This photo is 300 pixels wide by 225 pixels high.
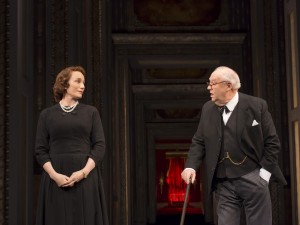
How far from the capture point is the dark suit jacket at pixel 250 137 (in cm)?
418

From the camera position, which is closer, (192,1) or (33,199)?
(33,199)

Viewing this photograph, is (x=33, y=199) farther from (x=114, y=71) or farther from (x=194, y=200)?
(x=194, y=200)

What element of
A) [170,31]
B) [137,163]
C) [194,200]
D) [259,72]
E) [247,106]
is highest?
[170,31]

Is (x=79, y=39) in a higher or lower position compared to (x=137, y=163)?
higher

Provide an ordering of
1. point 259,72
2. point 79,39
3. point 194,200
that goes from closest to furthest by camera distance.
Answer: point 79,39 → point 259,72 → point 194,200

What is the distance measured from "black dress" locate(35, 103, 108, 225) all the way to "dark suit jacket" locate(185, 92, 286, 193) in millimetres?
728

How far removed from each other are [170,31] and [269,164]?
6705mm

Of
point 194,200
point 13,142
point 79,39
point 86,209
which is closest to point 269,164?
point 86,209

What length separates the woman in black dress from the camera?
4.14 metres

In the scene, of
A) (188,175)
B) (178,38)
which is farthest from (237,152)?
(178,38)

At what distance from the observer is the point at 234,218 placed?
432 centimetres

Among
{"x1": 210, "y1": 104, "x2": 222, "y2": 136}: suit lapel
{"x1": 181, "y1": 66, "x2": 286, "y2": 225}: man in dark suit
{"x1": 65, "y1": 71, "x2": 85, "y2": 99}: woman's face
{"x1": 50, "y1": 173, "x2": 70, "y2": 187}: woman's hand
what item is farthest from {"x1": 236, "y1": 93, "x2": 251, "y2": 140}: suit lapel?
{"x1": 50, "y1": 173, "x2": 70, "y2": 187}: woman's hand

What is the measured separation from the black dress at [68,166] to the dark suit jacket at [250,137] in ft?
2.39

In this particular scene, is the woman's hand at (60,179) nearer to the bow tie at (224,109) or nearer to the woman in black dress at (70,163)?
the woman in black dress at (70,163)
